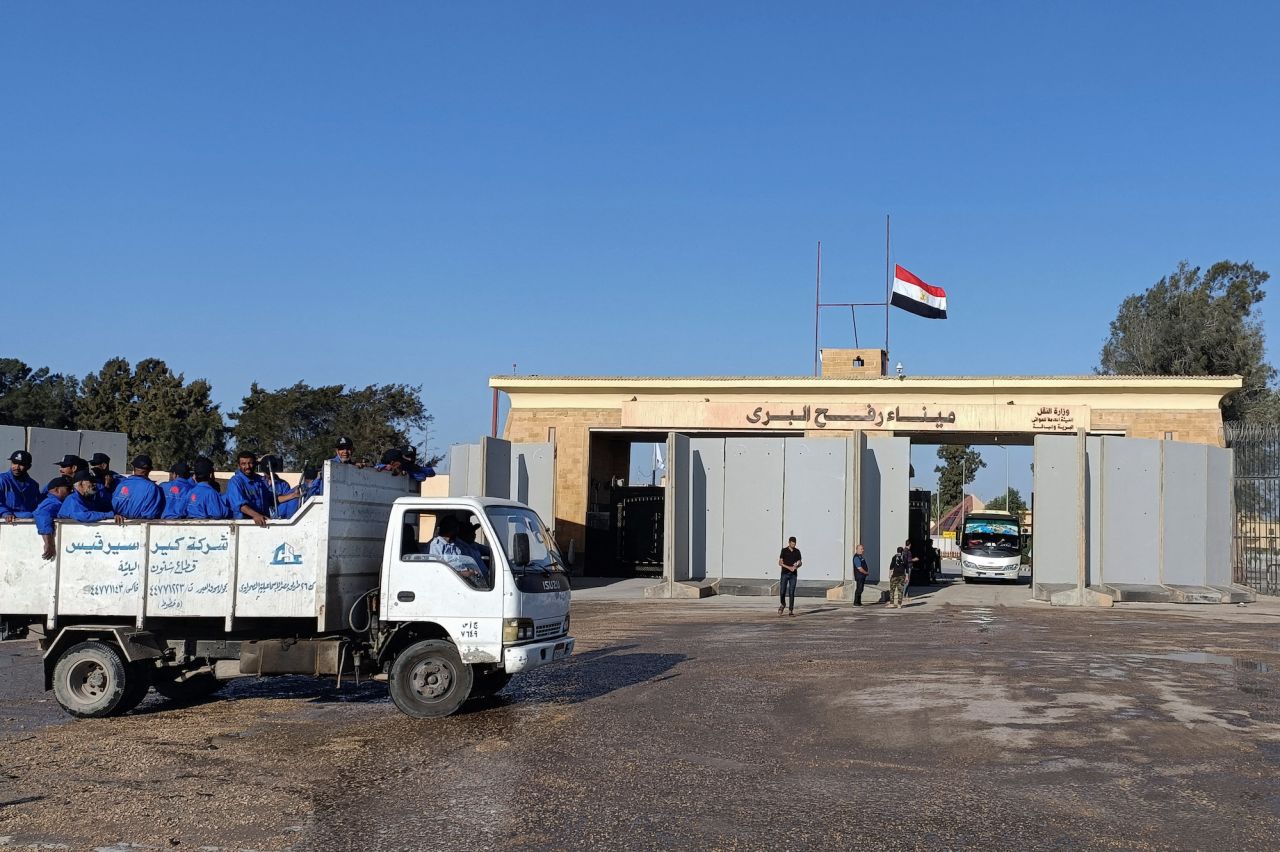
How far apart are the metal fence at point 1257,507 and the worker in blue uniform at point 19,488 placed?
27.5 metres

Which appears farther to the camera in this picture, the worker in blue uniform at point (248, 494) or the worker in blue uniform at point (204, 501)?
the worker in blue uniform at point (204, 501)

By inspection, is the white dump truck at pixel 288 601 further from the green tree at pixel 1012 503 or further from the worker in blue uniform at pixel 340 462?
the green tree at pixel 1012 503

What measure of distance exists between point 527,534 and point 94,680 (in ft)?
14.2

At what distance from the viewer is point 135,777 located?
850 cm

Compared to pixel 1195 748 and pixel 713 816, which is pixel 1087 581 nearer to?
pixel 1195 748

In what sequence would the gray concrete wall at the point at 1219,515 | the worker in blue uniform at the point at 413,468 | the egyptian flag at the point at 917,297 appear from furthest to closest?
the egyptian flag at the point at 917,297, the gray concrete wall at the point at 1219,515, the worker in blue uniform at the point at 413,468

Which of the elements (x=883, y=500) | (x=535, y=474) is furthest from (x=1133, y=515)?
(x=535, y=474)

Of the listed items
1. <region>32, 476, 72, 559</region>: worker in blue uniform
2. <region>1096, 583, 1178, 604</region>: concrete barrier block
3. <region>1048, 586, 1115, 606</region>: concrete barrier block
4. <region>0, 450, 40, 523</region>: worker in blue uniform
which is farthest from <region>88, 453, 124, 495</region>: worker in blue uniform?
<region>1096, 583, 1178, 604</region>: concrete barrier block

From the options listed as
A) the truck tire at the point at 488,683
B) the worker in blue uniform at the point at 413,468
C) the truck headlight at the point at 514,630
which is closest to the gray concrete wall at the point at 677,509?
the worker in blue uniform at the point at 413,468

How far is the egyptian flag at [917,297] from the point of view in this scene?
43.4 m

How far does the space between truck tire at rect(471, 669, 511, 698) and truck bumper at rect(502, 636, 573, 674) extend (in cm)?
59

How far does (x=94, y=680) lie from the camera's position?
10953 mm

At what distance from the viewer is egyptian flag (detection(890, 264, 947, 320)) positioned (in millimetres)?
43375

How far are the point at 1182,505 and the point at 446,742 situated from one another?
2384 cm
